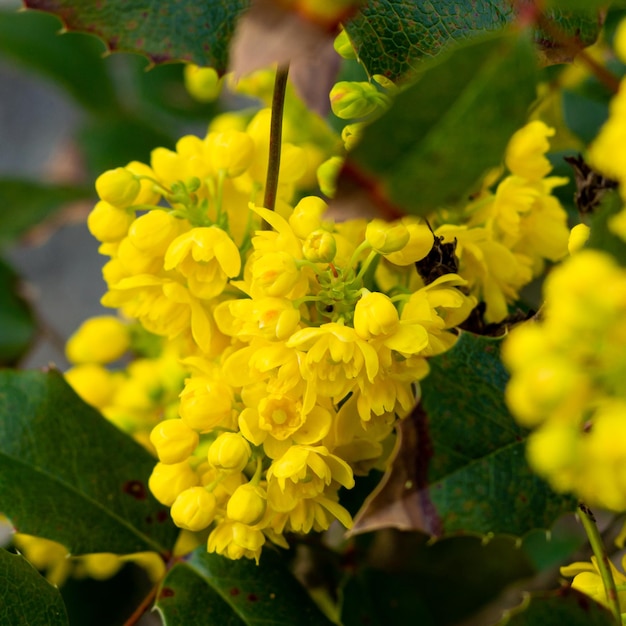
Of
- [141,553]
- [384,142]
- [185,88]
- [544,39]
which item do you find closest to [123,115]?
[185,88]

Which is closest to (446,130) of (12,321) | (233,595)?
(233,595)

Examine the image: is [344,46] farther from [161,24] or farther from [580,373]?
[580,373]

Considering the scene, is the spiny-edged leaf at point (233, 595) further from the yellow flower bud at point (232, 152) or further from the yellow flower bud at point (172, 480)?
the yellow flower bud at point (232, 152)

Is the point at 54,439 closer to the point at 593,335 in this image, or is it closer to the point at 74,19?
the point at 74,19

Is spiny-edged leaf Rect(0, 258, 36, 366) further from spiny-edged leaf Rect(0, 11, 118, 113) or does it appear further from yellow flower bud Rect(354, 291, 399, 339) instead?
yellow flower bud Rect(354, 291, 399, 339)

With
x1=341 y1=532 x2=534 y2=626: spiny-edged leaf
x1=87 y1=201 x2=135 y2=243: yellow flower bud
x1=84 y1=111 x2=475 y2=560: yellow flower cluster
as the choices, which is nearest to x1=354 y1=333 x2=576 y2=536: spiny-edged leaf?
x1=84 y1=111 x2=475 y2=560: yellow flower cluster

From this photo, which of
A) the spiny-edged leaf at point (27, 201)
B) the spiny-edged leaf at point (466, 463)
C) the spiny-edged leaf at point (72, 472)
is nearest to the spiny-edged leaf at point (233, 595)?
the spiny-edged leaf at point (72, 472)
